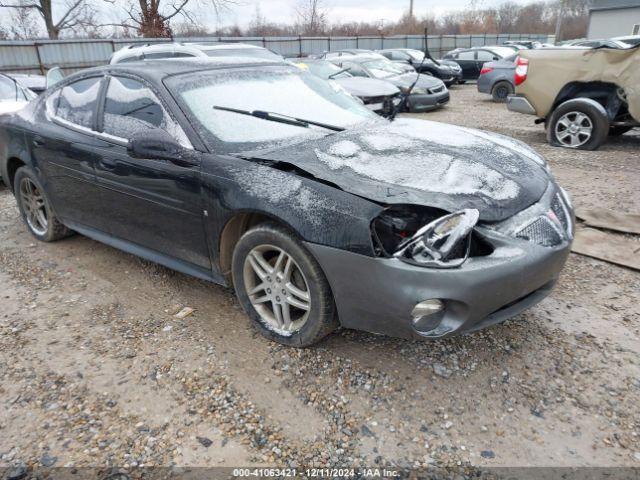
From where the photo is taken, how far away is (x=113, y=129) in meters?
3.34

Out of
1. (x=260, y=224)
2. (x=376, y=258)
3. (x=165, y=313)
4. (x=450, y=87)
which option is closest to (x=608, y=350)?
(x=376, y=258)

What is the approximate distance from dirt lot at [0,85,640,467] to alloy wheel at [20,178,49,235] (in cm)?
104

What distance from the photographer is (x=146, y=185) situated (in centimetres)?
311

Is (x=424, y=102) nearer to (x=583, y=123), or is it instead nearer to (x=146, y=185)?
(x=583, y=123)

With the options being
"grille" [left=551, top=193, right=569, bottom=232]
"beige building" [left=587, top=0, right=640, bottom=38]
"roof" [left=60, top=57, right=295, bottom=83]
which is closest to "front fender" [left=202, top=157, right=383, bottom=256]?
"roof" [left=60, top=57, right=295, bottom=83]

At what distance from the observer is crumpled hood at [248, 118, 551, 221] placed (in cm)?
242

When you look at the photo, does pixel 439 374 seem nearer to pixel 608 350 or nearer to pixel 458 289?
pixel 458 289

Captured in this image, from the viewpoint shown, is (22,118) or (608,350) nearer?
(608,350)

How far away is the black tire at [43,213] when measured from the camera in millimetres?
4211

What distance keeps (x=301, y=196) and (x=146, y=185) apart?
1.22m

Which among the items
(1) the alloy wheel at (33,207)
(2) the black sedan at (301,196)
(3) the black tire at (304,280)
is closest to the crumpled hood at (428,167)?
(2) the black sedan at (301,196)

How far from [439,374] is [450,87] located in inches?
685

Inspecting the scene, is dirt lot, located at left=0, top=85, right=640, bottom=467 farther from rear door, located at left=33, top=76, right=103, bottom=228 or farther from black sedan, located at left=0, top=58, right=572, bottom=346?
rear door, located at left=33, top=76, right=103, bottom=228

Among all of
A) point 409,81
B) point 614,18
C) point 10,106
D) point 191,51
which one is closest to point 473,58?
point 409,81
